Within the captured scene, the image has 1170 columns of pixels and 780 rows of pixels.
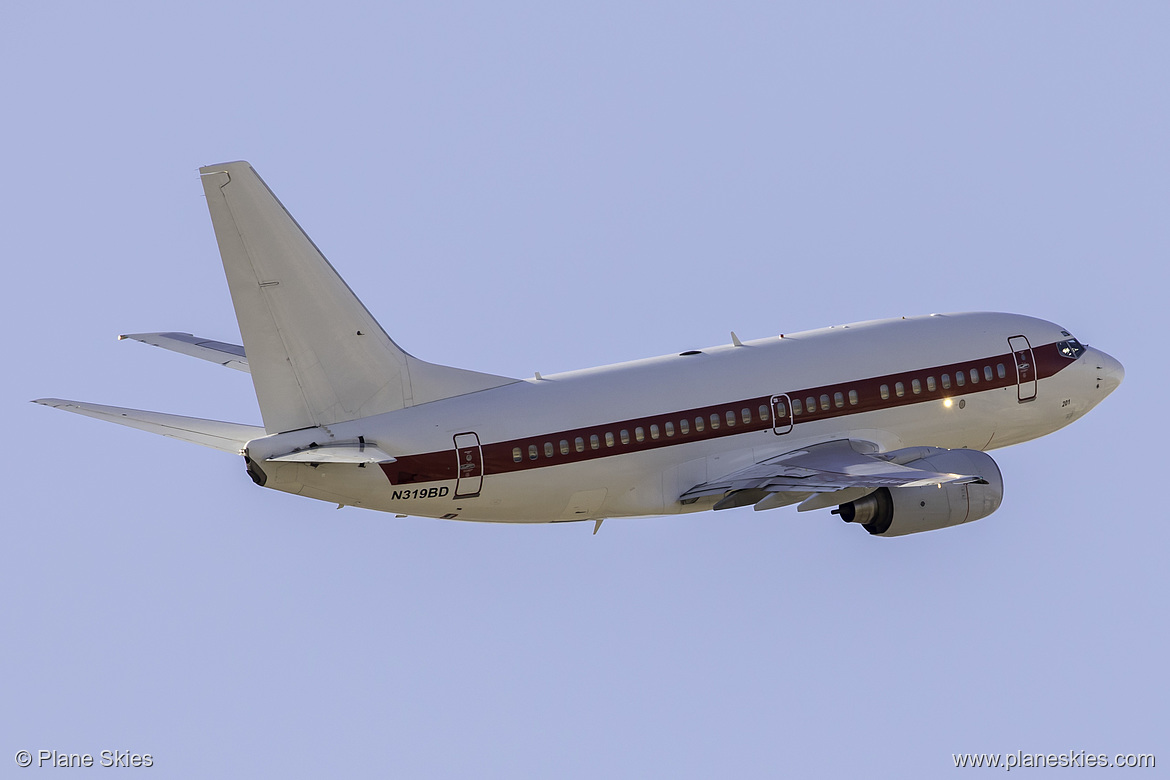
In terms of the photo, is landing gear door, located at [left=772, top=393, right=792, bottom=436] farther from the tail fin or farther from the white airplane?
the tail fin

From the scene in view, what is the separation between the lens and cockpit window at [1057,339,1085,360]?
61781 mm

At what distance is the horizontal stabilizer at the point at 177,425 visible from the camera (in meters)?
50.2

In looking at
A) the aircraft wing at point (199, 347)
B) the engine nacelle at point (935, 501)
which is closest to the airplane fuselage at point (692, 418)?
the engine nacelle at point (935, 501)

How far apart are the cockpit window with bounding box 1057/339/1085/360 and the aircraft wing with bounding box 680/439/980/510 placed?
844 cm

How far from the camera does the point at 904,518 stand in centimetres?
5509

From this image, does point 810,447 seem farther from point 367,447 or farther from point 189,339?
point 189,339

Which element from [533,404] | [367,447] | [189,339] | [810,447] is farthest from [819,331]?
[189,339]

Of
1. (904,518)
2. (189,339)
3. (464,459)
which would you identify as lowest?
(904,518)

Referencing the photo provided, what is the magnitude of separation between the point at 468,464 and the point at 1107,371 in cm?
2288

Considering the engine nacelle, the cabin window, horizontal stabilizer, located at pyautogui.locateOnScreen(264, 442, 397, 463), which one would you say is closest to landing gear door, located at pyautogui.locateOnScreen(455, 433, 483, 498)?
horizontal stabilizer, located at pyautogui.locateOnScreen(264, 442, 397, 463)

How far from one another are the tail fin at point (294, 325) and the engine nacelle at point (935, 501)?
43.3 feet

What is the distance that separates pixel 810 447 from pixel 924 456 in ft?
11.0

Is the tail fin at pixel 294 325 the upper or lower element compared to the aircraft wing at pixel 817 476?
upper

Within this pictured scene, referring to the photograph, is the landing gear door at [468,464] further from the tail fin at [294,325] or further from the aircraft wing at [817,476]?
the aircraft wing at [817,476]
